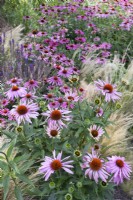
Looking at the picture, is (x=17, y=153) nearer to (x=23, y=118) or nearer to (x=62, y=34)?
(x=23, y=118)

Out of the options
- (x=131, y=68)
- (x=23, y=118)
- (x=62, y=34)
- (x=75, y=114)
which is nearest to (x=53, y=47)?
(x=62, y=34)

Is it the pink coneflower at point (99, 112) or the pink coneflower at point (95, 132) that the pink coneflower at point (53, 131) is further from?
the pink coneflower at point (99, 112)

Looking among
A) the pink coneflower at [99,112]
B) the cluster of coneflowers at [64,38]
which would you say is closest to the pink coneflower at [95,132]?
the pink coneflower at [99,112]

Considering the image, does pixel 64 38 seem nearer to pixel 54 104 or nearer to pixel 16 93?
pixel 54 104

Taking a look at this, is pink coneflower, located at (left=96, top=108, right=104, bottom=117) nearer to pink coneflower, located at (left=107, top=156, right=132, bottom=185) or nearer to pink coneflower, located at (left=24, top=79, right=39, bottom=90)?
pink coneflower, located at (left=107, top=156, right=132, bottom=185)

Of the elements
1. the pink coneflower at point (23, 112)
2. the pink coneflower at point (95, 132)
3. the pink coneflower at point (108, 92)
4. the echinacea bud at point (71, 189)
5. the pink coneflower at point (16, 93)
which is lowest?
the echinacea bud at point (71, 189)

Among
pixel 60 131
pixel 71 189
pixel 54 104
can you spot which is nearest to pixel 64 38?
pixel 54 104

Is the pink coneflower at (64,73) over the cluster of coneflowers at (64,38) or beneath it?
beneath

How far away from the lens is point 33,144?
Result: 2.20m

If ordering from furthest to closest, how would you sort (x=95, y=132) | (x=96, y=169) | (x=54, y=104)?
Result: (x=54, y=104) → (x=95, y=132) → (x=96, y=169)

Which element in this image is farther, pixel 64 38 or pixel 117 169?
pixel 64 38

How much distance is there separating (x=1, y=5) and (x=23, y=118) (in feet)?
17.9

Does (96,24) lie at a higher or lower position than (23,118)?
higher

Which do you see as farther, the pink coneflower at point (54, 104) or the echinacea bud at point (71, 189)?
the pink coneflower at point (54, 104)
